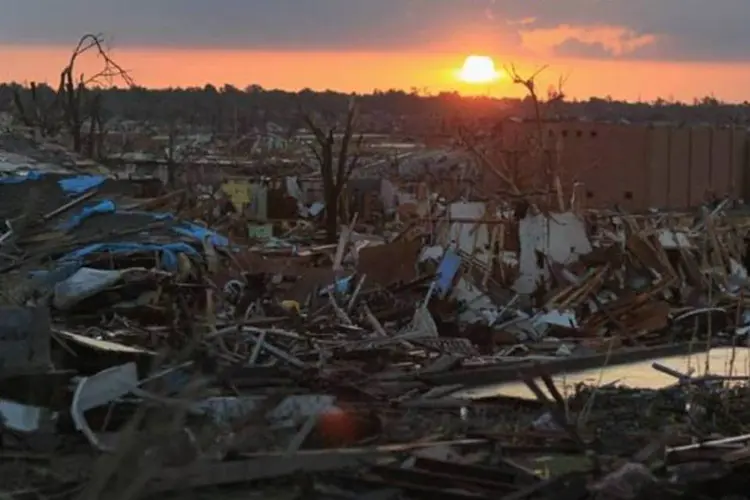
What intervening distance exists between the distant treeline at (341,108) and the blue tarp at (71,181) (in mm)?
53587

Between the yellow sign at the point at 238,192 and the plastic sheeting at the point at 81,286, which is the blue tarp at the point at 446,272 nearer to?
the plastic sheeting at the point at 81,286

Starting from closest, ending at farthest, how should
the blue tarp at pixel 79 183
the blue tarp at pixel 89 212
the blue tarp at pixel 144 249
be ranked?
the blue tarp at pixel 144 249, the blue tarp at pixel 89 212, the blue tarp at pixel 79 183

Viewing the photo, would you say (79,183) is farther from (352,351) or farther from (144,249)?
(352,351)

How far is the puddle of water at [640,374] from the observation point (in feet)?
38.6

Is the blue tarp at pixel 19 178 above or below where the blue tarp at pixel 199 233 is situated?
above

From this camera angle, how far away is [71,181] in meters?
20.5

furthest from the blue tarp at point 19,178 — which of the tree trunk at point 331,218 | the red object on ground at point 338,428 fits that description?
the red object on ground at point 338,428

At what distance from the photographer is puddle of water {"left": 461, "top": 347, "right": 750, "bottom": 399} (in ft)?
38.6

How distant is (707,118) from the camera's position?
4099 inches

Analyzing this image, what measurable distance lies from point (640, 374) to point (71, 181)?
35.0ft

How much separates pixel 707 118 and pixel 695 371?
94723mm

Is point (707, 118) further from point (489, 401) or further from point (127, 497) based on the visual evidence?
point (127, 497)

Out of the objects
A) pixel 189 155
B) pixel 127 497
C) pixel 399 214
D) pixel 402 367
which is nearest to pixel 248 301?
pixel 402 367

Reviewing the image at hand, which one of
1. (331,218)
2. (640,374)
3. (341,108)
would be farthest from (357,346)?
(341,108)
